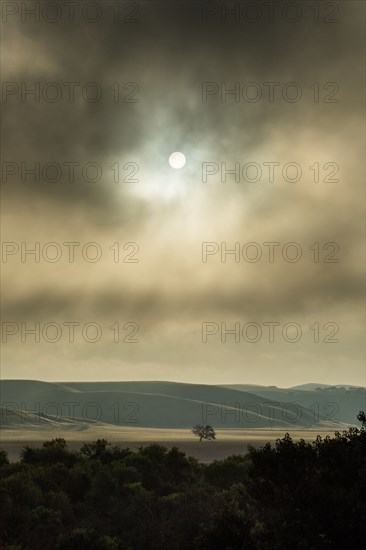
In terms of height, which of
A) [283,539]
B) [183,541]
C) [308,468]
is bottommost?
[183,541]

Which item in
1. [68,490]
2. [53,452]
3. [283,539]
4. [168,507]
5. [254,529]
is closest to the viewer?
[283,539]

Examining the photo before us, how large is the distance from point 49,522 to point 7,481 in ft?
20.9

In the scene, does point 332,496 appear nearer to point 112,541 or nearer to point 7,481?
point 112,541

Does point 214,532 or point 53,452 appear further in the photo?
point 53,452

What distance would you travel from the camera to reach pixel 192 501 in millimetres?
41188

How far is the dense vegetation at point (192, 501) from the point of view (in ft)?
85.1

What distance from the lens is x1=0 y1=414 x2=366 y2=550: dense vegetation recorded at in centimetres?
2595

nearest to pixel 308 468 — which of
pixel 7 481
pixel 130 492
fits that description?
pixel 130 492

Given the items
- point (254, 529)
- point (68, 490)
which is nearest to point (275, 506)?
point (254, 529)

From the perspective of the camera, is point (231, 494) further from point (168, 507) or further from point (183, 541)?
point (183, 541)

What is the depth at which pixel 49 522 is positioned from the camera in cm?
3778

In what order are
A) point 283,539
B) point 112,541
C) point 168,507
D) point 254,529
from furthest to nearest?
point 168,507 → point 112,541 → point 254,529 → point 283,539

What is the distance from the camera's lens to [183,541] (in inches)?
1398

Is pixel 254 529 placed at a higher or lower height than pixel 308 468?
lower
